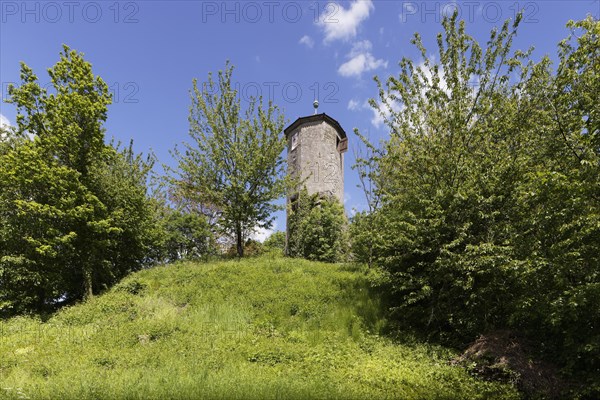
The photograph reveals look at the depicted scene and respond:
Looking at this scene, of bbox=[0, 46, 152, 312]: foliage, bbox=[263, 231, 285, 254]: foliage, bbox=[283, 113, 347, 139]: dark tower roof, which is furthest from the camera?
bbox=[263, 231, 285, 254]: foliage

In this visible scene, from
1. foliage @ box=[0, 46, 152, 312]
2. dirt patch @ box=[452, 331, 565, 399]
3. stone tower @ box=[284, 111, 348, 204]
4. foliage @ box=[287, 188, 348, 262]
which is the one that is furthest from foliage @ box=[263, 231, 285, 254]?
dirt patch @ box=[452, 331, 565, 399]

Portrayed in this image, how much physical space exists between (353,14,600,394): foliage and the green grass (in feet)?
5.97

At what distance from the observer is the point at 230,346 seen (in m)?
9.04

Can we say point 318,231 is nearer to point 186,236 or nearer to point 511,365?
point 186,236

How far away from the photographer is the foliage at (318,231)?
24.4 metres

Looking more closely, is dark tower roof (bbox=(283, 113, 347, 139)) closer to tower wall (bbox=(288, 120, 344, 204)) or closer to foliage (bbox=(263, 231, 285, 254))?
tower wall (bbox=(288, 120, 344, 204))

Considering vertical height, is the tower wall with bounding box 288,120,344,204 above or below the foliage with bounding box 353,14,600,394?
above

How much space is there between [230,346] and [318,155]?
68.5ft

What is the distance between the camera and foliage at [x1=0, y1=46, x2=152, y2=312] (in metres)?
14.7

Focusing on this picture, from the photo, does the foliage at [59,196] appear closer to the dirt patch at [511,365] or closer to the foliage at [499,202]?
the foliage at [499,202]

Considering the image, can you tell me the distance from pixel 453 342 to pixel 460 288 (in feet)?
5.08

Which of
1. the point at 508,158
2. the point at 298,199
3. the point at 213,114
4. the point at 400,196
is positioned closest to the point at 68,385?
the point at 400,196

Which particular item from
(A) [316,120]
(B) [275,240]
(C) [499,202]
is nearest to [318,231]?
(A) [316,120]

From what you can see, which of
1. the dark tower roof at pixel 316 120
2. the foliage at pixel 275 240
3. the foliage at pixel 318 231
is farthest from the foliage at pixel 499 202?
the foliage at pixel 275 240
